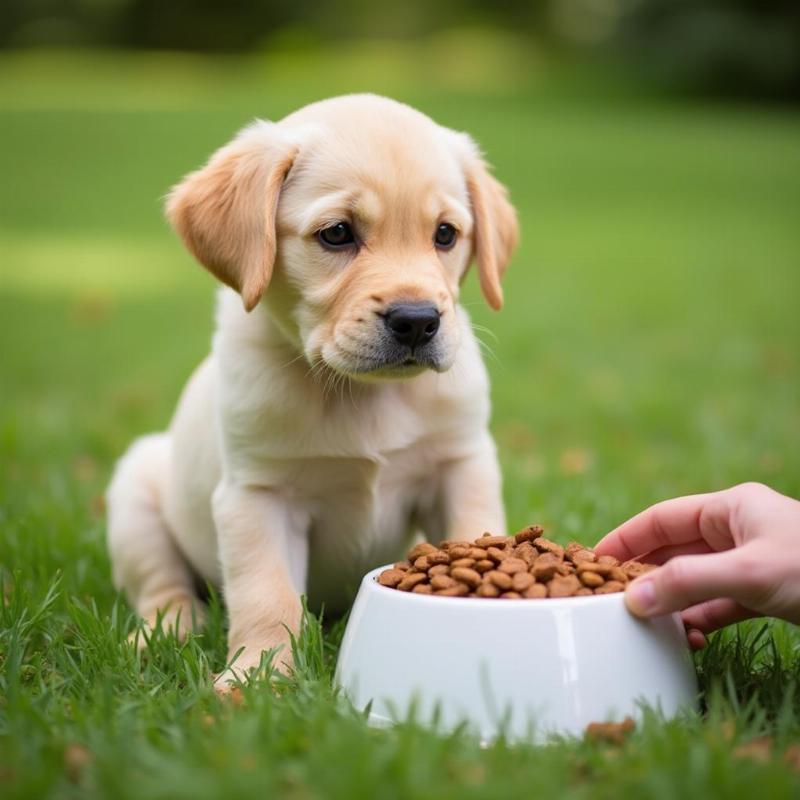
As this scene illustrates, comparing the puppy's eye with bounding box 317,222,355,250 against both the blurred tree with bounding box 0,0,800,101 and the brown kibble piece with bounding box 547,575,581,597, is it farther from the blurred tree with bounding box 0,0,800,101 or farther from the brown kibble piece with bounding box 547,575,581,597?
the blurred tree with bounding box 0,0,800,101

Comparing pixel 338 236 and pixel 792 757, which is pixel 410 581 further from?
pixel 338 236

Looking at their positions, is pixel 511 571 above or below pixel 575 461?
above

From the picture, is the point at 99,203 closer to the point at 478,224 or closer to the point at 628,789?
the point at 478,224

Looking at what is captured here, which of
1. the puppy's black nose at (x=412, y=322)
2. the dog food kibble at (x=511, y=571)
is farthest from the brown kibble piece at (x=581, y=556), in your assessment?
the puppy's black nose at (x=412, y=322)

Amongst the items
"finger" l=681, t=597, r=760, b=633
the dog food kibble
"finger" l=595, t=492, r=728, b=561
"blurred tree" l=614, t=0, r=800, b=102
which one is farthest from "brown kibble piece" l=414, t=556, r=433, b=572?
"blurred tree" l=614, t=0, r=800, b=102

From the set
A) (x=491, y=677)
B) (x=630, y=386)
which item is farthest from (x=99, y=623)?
(x=630, y=386)

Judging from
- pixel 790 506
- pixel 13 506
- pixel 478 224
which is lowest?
pixel 13 506

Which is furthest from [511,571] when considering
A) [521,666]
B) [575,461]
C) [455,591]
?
[575,461]

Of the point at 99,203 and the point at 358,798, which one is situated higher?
the point at 99,203
